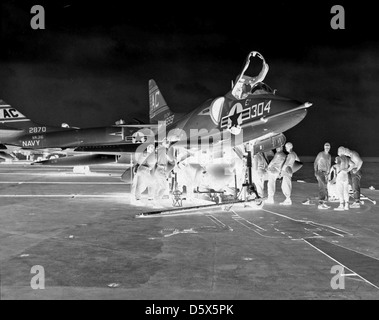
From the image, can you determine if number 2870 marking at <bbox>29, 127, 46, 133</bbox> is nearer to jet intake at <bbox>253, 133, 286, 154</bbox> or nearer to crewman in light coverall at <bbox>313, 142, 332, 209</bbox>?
jet intake at <bbox>253, 133, 286, 154</bbox>

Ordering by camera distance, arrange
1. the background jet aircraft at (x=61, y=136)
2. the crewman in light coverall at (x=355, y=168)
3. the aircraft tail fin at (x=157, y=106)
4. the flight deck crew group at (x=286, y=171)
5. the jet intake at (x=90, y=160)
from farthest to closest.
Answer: the background jet aircraft at (x=61, y=136)
the jet intake at (x=90, y=160)
the aircraft tail fin at (x=157, y=106)
the crewman in light coverall at (x=355, y=168)
the flight deck crew group at (x=286, y=171)

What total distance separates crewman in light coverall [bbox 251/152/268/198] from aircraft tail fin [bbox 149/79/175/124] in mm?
13311

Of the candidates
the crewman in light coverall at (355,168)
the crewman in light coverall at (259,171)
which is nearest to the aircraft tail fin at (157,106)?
the crewman in light coverall at (259,171)

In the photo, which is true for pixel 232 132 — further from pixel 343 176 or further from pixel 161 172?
pixel 343 176

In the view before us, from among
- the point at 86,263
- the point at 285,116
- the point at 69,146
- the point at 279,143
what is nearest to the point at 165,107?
the point at 69,146

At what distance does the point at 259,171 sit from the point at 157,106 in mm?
16641

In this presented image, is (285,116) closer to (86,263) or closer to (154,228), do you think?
(154,228)

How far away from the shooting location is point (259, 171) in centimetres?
1294

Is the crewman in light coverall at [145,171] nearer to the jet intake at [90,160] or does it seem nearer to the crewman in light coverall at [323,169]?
the crewman in light coverall at [323,169]

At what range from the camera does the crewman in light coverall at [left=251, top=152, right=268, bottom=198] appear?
1278 centimetres

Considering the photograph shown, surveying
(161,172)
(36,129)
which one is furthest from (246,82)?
(36,129)

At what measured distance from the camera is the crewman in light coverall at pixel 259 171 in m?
12.8

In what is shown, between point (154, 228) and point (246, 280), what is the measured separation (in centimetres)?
367

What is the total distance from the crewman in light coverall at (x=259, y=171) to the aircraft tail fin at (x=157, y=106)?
43.7 feet
